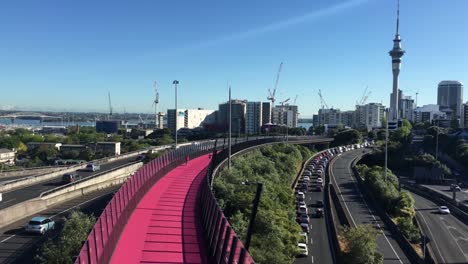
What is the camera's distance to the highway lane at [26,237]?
21656mm

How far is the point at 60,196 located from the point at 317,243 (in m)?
21.6

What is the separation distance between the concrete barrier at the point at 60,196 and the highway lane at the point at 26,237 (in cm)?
48

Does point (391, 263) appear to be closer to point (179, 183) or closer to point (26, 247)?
point (179, 183)

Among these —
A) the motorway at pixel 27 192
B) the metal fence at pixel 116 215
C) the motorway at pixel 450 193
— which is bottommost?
the motorway at pixel 450 193

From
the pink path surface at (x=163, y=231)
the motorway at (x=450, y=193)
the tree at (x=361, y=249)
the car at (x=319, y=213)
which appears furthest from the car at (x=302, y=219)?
the motorway at (x=450, y=193)

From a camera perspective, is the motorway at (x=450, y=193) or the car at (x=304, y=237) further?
the motorway at (x=450, y=193)

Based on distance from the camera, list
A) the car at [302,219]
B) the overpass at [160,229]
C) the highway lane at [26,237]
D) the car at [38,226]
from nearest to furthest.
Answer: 1. the overpass at [160,229]
2. the highway lane at [26,237]
3. the car at [38,226]
4. the car at [302,219]

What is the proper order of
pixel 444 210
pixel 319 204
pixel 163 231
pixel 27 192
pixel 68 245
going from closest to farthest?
pixel 163 231 → pixel 68 245 → pixel 27 192 → pixel 319 204 → pixel 444 210

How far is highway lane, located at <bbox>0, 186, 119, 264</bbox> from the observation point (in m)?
21.7

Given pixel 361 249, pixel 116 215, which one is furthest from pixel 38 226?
pixel 361 249

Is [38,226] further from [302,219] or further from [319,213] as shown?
[319,213]

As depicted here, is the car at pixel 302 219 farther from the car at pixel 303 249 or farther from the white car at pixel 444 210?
the white car at pixel 444 210

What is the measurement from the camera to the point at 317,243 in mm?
31703

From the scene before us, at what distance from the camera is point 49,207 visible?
34688 mm
